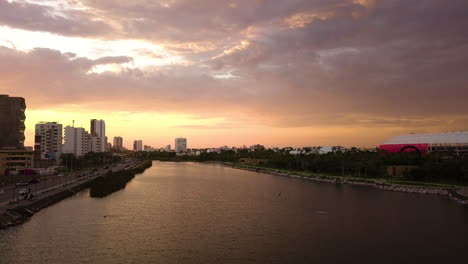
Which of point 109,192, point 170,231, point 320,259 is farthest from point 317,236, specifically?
point 109,192

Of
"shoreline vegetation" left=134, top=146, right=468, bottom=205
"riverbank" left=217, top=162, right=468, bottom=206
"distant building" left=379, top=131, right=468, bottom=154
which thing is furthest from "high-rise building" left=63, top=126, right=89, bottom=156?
"distant building" left=379, top=131, right=468, bottom=154

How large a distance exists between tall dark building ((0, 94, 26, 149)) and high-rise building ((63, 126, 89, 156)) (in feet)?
100

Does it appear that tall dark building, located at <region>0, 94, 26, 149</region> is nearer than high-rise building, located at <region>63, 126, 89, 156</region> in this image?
Yes

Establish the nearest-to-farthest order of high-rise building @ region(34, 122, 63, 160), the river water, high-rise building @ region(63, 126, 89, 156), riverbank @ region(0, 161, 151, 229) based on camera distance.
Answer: the river water < riverbank @ region(0, 161, 151, 229) < high-rise building @ region(34, 122, 63, 160) < high-rise building @ region(63, 126, 89, 156)

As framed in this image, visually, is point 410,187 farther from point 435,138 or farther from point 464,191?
point 435,138

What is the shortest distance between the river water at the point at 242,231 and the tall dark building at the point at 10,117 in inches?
1595

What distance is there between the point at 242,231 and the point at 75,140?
8888 cm

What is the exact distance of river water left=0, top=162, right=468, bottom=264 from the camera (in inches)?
666

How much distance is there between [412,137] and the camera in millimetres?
71125

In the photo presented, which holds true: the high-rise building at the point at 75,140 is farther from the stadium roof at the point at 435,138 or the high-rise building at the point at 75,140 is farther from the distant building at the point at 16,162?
the stadium roof at the point at 435,138

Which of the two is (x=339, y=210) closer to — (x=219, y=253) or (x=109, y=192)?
(x=219, y=253)

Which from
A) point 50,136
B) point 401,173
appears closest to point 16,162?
point 50,136

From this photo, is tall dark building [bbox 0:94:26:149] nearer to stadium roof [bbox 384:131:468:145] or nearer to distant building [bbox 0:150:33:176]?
distant building [bbox 0:150:33:176]

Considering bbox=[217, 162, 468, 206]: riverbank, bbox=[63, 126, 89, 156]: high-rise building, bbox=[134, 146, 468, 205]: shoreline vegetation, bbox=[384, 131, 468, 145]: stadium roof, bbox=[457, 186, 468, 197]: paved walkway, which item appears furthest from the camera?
bbox=[63, 126, 89, 156]: high-rise building
